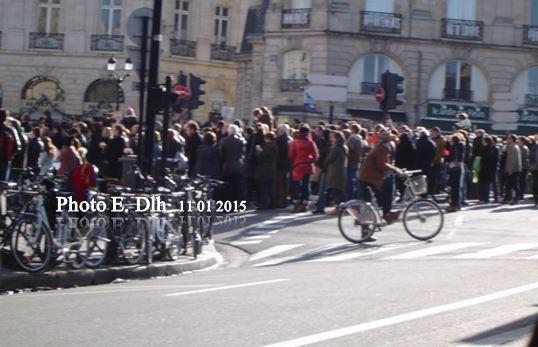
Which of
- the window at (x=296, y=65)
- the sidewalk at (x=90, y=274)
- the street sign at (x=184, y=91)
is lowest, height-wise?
the sidewalk at (x=90, y=274)

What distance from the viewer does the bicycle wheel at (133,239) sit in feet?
51.8

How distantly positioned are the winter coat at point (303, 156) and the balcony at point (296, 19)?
2538 centimetres

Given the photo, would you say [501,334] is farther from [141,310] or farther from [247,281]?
[247,281]

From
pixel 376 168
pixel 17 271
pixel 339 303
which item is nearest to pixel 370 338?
pixel 339 303

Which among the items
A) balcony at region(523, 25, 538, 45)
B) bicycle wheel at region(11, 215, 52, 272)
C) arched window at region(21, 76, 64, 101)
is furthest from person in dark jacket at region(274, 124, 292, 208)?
arched window at region(21, 76, 64, 101)

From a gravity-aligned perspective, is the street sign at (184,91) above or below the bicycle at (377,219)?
above

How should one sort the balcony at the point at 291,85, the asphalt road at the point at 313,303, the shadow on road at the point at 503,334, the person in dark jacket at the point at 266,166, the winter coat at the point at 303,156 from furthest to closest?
the balcony at the point at 291,85
the person in dark jacket at the point at 266,166
the winter coat at the point at 303,156
the asphalt road at the point at 313,303
the shadow on road at the point at 503,334

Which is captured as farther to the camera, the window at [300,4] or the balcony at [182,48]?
the balcony at [182,48]

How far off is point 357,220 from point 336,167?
4.29 metres

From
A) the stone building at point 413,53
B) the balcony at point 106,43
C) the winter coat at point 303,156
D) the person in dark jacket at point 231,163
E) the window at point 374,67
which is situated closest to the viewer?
the person in dark jacket at point 231,163

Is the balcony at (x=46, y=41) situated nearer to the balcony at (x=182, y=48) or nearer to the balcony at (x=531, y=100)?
the balcony at (x=182, y=48)

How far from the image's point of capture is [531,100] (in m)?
51.2

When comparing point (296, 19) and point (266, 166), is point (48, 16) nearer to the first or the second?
point (296, 19)

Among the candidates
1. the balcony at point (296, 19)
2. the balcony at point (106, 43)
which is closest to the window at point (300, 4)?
the balcony at point (296, 19)
